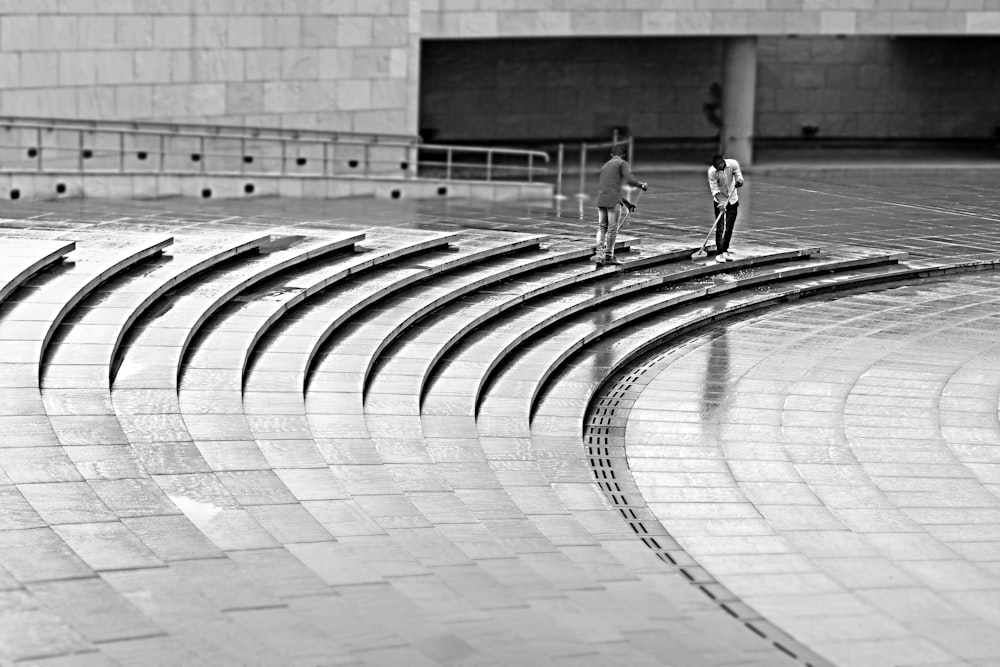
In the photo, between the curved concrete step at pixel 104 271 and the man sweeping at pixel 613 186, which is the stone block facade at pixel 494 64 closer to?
the curved concrete step at pixel 104 271

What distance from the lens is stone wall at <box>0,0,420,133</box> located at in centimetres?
2248

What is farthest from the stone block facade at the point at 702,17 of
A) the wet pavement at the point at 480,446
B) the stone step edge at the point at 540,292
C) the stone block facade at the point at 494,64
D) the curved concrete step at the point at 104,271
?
the curved concrete step at the point at 104,271

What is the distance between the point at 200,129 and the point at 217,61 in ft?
3.96

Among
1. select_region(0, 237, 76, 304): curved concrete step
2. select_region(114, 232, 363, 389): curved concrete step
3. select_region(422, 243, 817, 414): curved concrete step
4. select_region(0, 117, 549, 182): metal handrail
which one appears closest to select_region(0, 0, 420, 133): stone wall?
select_region(0, 117, 549, 182): metal handrail

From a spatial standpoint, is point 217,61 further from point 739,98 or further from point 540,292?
point 739,98

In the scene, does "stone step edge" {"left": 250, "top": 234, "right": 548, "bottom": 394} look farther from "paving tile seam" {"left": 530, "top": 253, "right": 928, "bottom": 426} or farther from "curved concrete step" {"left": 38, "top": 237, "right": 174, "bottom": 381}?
"paving tile seam" {"left": 530, "top": 253, "right": 928, "bottom": 426}

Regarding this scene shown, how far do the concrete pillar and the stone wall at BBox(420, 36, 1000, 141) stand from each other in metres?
2.79

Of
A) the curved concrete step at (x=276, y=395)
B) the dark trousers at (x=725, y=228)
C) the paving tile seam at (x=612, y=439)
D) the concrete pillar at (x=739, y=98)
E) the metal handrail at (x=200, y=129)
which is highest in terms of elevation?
the concrete pillar at (x=739, y=98)

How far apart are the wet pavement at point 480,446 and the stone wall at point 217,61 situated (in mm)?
3491

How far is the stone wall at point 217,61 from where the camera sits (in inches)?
885

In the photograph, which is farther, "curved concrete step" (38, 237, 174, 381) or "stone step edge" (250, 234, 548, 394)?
"stone step edge" (250, 234, 548, 394)

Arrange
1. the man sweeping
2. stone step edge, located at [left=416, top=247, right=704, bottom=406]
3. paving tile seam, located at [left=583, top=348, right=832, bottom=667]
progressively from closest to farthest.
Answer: paving tile seam, located at [left=583, top=348, right=832, bottom=667] → stone step edge, located at [left=416, top=247, right=704, bottom=406] → the man sweeping

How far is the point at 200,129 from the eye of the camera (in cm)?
2470

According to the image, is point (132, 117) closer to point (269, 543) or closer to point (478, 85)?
point (478, 85)
